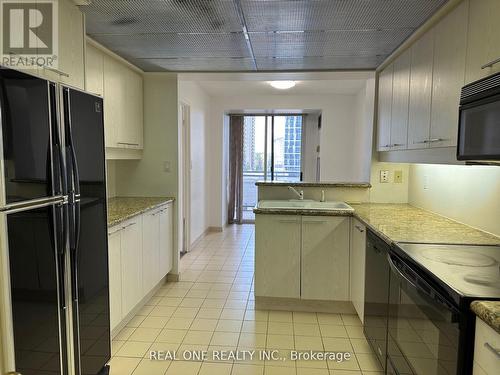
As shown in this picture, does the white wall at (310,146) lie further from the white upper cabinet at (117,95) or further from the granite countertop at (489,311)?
the granite countertop at (489,311)

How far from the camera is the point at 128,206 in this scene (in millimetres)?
3213

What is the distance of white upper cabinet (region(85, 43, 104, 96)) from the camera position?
8.90 ft

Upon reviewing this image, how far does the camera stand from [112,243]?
8.30ft

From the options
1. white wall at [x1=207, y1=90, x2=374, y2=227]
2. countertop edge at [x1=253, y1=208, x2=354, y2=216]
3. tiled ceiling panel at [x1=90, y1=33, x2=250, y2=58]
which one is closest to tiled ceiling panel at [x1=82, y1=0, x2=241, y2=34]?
tiled ceiling panel at [x1=90, y1=33, x2=250, y2=58]

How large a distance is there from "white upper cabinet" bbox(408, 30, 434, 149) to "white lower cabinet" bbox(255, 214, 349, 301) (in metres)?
0.96

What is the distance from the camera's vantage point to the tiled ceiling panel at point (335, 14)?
2.10 metres

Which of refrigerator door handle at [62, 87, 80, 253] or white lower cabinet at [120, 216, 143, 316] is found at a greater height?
refrigerator door handle at [62, 87, 80, 253]

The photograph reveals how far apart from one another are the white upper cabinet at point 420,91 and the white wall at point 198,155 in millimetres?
2836

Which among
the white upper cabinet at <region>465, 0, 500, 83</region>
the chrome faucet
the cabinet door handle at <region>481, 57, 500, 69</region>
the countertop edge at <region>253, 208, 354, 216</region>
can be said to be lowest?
the countertop edge at <region>253, 208, 354, 216</region>

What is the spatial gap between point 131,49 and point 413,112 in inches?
89.8

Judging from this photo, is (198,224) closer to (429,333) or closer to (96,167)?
(96,167)

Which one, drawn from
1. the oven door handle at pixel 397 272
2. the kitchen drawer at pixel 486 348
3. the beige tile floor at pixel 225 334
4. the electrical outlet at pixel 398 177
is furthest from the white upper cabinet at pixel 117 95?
the kitchen drawer at pixel 486 348

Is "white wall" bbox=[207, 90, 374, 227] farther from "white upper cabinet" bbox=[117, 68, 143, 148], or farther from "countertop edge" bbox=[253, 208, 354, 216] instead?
"countertop edge" bbox=[253, 208, 354, 216]

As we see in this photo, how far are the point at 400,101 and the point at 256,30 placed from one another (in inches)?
49.4
